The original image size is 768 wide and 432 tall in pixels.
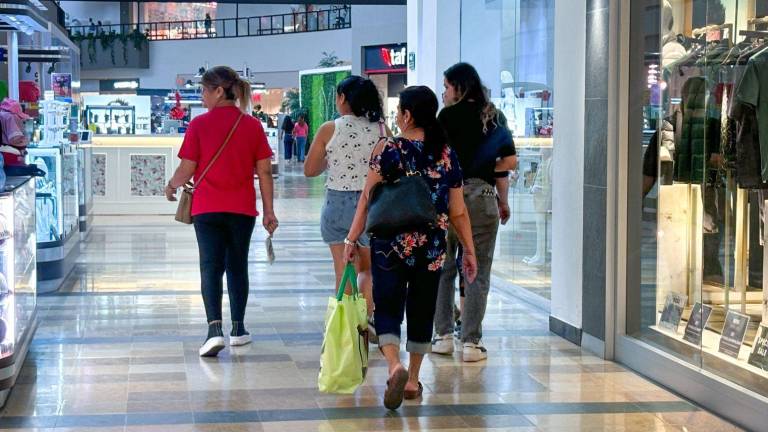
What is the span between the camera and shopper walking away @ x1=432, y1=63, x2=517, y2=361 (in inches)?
237

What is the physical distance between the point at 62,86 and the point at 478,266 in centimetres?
752

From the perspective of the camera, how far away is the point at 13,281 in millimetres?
5055

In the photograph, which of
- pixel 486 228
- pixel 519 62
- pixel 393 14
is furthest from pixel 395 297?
pixel 393 14

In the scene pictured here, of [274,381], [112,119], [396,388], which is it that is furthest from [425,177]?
[112,119]

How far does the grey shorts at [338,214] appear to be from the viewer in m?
6.17

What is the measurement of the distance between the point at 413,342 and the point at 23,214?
208cm

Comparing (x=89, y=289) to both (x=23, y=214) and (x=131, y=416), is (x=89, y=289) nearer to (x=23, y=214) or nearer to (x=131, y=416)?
(x=23, y=214)

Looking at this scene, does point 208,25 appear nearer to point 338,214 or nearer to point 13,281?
Answer: point 338,214

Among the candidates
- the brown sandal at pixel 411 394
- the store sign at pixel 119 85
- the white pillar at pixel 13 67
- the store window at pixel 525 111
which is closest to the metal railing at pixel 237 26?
the store sign at pixel 119 85

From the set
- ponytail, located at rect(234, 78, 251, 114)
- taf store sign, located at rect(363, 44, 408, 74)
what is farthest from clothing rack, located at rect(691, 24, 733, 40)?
taf store sign, located at rect(363, 44, 408, 74)

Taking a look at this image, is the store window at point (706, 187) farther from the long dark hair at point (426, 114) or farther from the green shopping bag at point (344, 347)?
the green shopping bag at point (344, 347)

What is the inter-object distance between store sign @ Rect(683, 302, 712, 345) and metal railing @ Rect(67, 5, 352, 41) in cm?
3133

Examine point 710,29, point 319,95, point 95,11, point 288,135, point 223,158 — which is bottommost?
point 223,158

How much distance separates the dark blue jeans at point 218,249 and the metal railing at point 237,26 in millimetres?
30488
